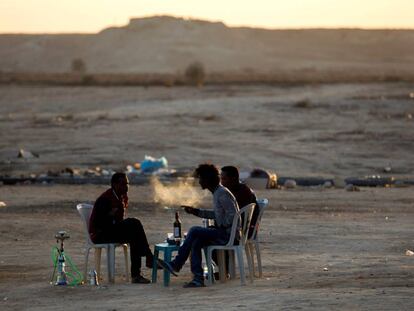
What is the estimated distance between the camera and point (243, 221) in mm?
15711

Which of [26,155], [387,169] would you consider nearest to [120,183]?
[387,169]

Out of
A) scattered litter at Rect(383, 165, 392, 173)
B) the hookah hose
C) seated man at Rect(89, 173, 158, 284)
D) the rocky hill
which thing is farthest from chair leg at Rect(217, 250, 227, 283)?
the rocky hill

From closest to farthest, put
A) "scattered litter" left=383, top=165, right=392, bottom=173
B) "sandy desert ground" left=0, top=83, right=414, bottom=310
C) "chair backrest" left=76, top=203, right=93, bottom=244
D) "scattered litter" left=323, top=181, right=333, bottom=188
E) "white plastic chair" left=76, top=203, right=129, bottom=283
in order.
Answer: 1. "sandy desert ground" left=0, top=83, right=414, bottom=310
2. "white plastic chair" left=76, top=203, right=129, bottom=283
3. "chair backrest" left=76, top=203, right=93, bottom=244
4. "scattered litter" left=323, top=181, right=333, bottom=188
5. "scattered litter" left=383, top=165, right=392, bottom=173

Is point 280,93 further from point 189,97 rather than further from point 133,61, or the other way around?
point 133,61

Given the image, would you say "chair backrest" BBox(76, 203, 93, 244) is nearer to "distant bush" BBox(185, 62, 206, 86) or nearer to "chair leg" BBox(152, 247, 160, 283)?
"chair leg" BBox(152, 247, 160, 283)

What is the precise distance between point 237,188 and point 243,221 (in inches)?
17.5

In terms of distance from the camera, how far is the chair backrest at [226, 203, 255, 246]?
599 inches

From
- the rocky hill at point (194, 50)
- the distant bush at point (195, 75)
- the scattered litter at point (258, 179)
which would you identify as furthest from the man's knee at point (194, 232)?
the rocky hill at point (194, 50)

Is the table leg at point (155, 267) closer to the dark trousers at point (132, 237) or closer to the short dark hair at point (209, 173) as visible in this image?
the dark trousers at point (132, 237)

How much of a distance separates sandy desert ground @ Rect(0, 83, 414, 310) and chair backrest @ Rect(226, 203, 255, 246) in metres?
0.48

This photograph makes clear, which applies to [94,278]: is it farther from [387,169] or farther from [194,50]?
[194,50]

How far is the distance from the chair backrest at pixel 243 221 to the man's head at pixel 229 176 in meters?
0.35

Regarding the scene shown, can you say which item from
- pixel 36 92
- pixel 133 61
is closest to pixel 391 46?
pixel 133 61

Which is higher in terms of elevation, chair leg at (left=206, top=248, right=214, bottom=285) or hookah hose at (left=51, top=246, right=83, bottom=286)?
chair leg at (left=206, top=248, right=214, bottom=285)
